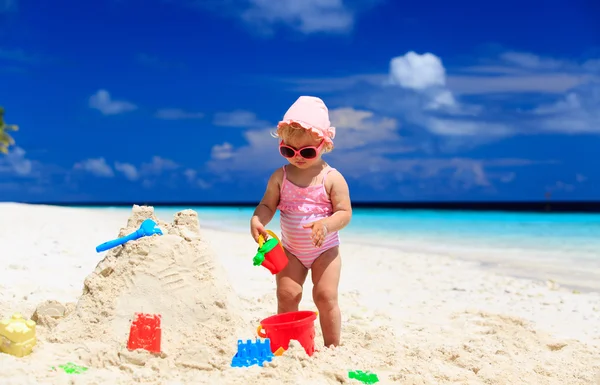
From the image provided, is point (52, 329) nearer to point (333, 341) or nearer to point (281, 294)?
point (281, 294)

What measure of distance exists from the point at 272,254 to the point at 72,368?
1160 millimetres

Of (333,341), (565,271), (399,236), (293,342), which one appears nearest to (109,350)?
(293,342)

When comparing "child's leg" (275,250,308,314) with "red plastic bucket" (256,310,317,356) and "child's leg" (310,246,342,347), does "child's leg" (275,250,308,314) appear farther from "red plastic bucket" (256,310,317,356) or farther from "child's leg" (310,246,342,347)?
"red plastic bucket" (256,310,317,356)

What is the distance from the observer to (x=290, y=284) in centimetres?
350

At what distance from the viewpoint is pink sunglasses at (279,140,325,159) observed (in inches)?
133

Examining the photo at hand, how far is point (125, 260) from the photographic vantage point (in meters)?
3.34

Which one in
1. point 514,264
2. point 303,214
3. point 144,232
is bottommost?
point 514,264

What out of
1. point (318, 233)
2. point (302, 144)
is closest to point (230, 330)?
point (318, 233)

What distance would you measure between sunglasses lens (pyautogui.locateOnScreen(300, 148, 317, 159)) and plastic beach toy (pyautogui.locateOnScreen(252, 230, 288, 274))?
51cm

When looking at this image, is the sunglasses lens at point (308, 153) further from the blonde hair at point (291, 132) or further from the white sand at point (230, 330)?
the white sand at point (230, 330)

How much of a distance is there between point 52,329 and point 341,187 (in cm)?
190

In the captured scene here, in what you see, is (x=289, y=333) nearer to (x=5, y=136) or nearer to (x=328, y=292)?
(x=328, y=292)

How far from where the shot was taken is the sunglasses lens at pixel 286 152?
135 inches

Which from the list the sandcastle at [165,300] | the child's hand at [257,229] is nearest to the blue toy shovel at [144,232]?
the sandcastle at [165,300]
